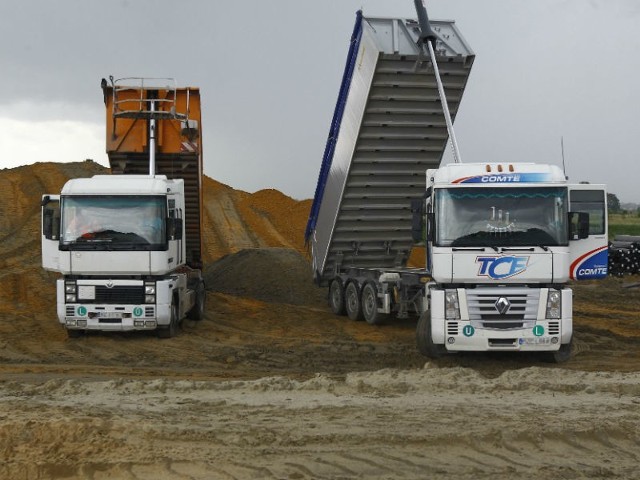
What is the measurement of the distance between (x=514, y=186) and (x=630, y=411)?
4.12 meters

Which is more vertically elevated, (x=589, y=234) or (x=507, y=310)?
(x=589, y=234)

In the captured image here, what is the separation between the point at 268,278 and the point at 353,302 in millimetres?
7285

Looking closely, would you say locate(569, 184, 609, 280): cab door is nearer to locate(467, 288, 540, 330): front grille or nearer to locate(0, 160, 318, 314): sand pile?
locate(467, 288, 540, 330): front grille

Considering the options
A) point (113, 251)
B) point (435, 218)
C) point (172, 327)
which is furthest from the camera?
point (172, 327)

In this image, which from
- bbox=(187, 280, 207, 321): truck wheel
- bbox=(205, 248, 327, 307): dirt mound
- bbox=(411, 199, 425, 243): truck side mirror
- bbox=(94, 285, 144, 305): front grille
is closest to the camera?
bbox=(411, 199, 425, 243): truck side mirror

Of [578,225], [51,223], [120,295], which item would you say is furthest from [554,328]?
[51,223]

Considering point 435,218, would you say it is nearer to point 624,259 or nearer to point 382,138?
point 382,138

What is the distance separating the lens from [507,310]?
1200cm

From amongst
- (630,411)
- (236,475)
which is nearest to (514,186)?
(630,411)

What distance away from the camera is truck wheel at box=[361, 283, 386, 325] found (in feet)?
55.9

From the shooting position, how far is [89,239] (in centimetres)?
1456

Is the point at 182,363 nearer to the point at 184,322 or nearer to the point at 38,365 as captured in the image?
the point at 38,365

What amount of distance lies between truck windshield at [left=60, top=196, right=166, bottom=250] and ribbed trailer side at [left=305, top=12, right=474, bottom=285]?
3.80m

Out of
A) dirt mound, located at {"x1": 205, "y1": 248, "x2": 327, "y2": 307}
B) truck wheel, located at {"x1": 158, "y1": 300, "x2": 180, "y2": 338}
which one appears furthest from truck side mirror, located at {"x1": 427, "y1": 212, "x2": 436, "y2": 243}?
dirt mound, located at {"x1": 205, "y1": 248, "x2": 327, "y2": 307}
